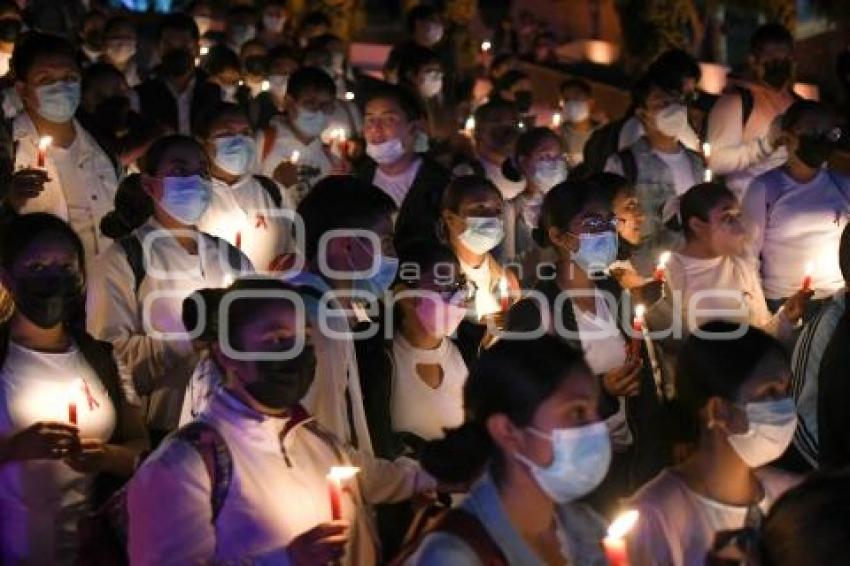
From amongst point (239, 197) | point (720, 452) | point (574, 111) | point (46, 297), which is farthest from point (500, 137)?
point (720, 452)

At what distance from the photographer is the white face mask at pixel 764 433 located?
4051 mm

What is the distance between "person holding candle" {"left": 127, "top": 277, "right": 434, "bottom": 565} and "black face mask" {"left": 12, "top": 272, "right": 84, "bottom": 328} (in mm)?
Answer: 711

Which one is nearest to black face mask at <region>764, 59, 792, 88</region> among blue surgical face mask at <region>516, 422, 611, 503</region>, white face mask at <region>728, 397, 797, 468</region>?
white face mask at <region>728, 397, 797, 468</region>

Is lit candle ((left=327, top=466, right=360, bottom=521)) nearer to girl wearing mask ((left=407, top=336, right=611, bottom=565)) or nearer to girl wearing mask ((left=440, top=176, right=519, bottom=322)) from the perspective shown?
girl wearing mask ((left=407, top=336, right=611, bottom=565))

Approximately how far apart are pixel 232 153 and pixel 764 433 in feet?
13.3

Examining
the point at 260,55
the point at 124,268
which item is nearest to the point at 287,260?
the point at 124,268

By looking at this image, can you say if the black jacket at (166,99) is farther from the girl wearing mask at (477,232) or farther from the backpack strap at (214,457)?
the backpack strap at (214,457)

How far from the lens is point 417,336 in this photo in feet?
18.0

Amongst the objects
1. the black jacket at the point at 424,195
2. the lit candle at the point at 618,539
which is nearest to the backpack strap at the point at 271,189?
the black jacket at the point at 424,195

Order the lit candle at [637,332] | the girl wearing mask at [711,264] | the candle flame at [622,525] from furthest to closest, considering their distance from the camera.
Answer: the girl wearing mask at [711,264], the lit candle at [637,332], the candle flame at [622,525]

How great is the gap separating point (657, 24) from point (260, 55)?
9.78 metres

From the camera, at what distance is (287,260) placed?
19.6 ft

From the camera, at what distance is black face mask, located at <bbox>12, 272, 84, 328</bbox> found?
15.5 feet

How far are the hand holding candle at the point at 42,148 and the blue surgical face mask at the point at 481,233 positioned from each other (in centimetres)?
215
